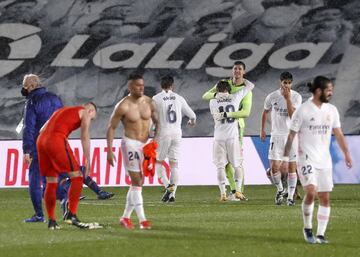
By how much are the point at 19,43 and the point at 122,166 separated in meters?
12.1

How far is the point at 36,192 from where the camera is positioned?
16.9m

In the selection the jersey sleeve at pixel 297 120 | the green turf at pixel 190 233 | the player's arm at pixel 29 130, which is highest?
the jersey sleeve at pixel 297 120

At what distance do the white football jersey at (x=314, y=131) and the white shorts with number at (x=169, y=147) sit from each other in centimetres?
930

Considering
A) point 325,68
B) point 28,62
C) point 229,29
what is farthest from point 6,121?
point 325,68

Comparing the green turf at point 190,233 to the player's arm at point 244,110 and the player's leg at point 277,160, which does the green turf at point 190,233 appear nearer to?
the player's leg at point 277,160

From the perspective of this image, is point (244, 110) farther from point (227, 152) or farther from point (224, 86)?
point (227, 152)

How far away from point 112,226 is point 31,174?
179cm

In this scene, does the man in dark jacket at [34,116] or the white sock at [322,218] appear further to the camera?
the man in dark jacket at [34,116]

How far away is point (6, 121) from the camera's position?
3684 centimetres

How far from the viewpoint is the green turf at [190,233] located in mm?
12773

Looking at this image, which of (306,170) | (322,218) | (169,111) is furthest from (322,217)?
(169,111)

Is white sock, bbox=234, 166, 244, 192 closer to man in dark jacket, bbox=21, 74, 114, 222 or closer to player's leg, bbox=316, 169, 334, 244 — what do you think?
man in dark jacket, bbox=21, 74, 114, 222

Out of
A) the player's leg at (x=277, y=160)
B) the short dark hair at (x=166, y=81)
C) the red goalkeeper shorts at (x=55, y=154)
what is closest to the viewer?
the red goalkeeper shorts at (x=55, y=154)

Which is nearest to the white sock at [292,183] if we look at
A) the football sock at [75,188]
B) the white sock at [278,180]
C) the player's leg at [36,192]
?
the white sock at [278,180]
